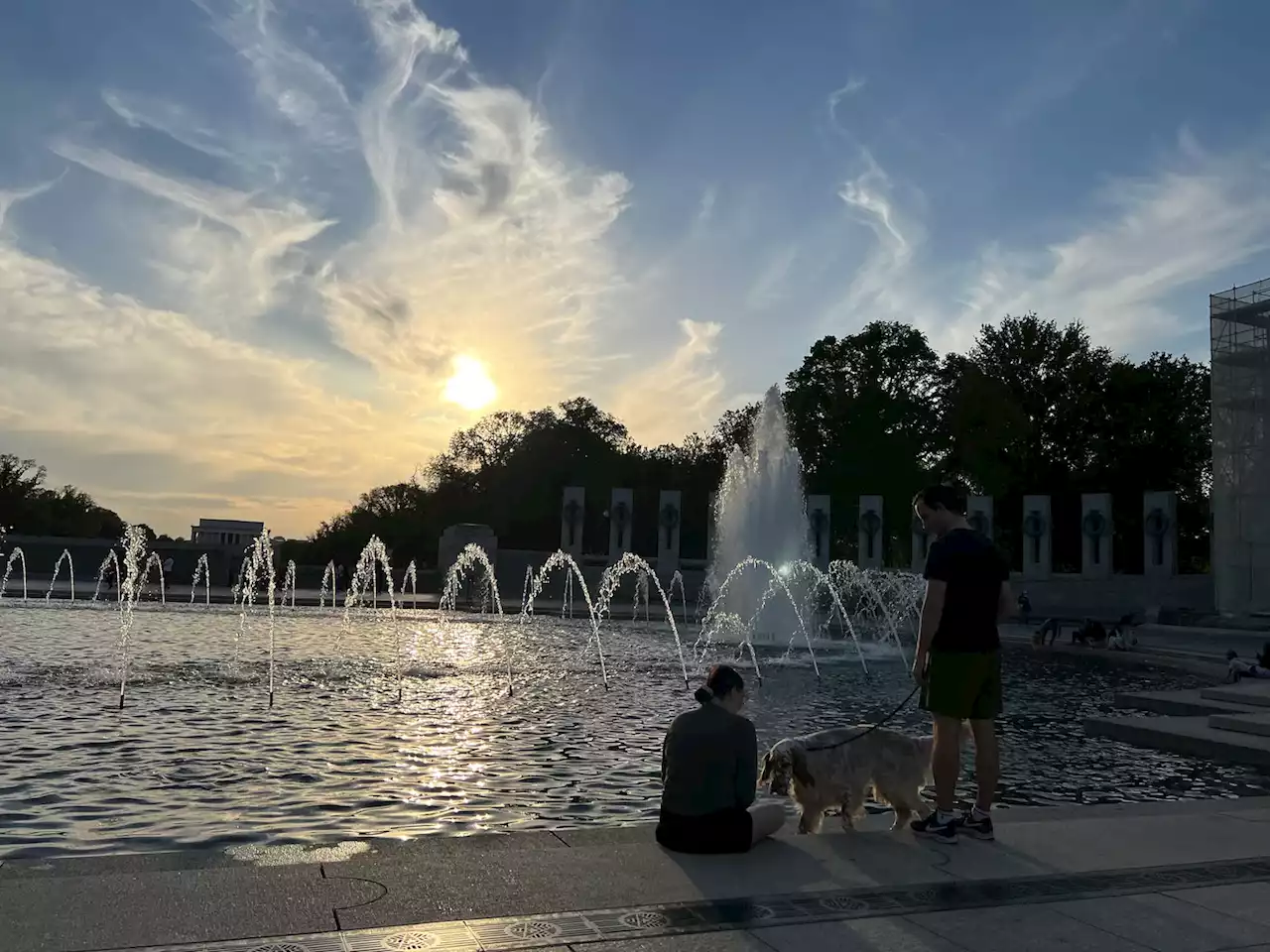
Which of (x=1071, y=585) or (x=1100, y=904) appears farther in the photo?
(x=1071, y=585)

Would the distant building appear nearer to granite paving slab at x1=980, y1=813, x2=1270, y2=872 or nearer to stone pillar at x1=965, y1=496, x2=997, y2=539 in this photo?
stone pillar at x1=965, y1=496, x2=997, y2=539

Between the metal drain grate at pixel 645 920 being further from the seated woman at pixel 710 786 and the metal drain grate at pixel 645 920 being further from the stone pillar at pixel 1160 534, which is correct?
the stone pillar at pixel 1160 534

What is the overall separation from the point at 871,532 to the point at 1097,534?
986cm

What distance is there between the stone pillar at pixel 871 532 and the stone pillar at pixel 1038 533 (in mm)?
6613

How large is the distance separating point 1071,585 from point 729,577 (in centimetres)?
2209

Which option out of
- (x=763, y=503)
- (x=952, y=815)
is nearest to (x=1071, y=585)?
(x=763, y=503)

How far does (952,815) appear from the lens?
6.13 metres

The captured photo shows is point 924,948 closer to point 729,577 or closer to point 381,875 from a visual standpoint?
point 381,875

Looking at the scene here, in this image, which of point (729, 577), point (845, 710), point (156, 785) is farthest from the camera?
point (729, 577)

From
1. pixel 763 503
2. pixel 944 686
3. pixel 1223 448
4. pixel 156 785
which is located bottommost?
pixel 156 785

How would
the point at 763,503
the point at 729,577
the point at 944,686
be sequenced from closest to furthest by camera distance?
1. the point at 944,686
2. the point at 729,577
3. the point at 763,503

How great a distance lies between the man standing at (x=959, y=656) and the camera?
19.6ft

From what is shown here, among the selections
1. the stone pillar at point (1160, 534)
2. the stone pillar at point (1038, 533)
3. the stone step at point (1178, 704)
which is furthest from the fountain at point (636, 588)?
the stone pillar at point (1160, 534)

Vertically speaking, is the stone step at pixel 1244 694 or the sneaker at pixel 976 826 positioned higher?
the stone step at pixel 1244 694
